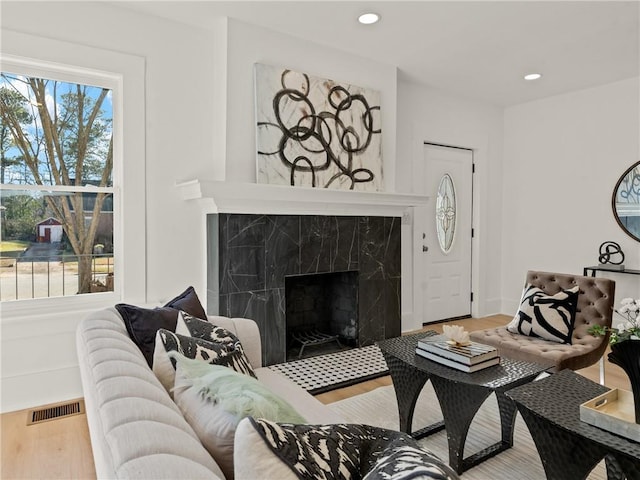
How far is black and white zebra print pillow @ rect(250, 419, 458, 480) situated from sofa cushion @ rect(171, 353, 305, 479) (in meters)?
0.13

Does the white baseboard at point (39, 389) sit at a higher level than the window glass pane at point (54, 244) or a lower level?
lower

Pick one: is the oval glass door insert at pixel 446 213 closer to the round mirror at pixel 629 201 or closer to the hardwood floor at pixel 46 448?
the round mirror at pixel 629 201

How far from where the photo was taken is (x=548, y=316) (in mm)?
2895

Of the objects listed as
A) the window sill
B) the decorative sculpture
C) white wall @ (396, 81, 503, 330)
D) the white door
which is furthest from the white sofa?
the decorative sculpture

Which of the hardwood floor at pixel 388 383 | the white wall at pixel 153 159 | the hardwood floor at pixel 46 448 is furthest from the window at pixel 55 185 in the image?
the hardwood floor at pixel 388 383

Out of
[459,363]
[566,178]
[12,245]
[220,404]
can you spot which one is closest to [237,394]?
[220,404]

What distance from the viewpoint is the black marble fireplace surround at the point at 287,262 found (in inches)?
125

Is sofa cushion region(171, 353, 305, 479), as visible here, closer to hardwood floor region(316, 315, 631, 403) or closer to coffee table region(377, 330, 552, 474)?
coffee table region(377, 330, 552, 474)

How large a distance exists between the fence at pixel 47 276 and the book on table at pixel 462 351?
7.67ft

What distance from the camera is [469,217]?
17.3 ft

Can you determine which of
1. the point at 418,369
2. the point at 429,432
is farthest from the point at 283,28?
the point at 429,432

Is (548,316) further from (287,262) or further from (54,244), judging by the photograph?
(54,244)

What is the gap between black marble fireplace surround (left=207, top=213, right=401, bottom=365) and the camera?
3164 millimetres

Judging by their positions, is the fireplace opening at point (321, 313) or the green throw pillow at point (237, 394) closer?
the green throw pillow at point (237, 394)
